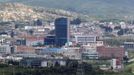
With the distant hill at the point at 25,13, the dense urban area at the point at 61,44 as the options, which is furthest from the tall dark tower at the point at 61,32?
the distant hill at the point at 25,13

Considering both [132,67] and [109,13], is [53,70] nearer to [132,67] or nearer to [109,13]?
[132,67]

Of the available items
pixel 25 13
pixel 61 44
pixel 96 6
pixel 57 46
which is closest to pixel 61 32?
pixel 61 44

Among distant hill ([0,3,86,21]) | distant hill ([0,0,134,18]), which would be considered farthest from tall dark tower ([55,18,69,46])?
distant hill ([0,0,134,18])

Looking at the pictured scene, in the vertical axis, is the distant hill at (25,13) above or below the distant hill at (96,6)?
above

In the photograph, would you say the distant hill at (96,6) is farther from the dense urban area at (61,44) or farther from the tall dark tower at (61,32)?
the tall dark tower at (61,32)

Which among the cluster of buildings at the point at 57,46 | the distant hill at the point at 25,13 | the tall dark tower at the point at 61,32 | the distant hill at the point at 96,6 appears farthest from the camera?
the distant hill at the point at 96,6

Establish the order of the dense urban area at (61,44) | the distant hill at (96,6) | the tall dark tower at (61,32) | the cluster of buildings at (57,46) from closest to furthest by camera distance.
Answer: the dense urban area at (61,44)
the cluster of buildings at (57,46)
the tall dark tower at (61,32)
the distant hill at (96,6)

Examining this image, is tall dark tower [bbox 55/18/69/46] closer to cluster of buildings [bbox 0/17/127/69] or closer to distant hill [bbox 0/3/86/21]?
cluster of buildings [bbox 0/17/127/69]

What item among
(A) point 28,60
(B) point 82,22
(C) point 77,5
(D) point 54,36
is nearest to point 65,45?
(D) point 54,36
